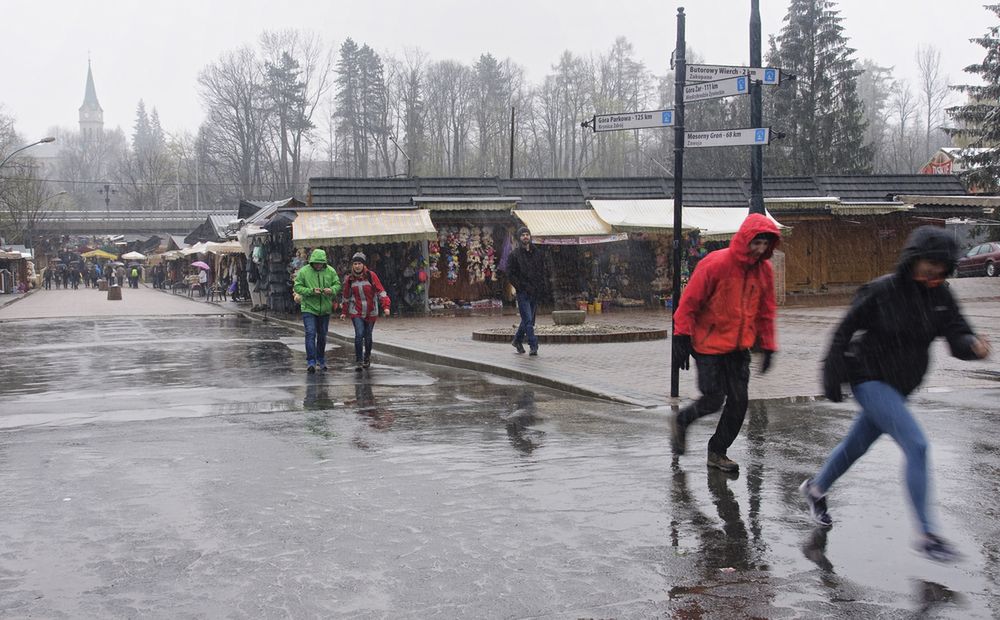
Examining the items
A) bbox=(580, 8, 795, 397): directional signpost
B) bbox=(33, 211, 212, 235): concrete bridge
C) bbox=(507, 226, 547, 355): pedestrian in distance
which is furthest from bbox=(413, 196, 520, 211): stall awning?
bbox=(33, 211, 212, 235): concrete bridge

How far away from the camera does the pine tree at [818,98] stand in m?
50.4

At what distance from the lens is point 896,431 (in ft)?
15.5

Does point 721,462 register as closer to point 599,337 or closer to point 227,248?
point 599,337

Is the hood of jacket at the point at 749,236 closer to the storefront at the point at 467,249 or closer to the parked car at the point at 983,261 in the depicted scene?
the storefront at the point at 467,249

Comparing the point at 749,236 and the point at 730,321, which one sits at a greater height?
the point at 749,236

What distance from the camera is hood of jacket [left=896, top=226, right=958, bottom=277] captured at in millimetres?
4641

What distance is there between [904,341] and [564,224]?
72.9ft

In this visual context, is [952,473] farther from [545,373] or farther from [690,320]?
[545,373]

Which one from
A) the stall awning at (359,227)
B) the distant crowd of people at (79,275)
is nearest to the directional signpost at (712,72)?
the stall awning at (359,227)

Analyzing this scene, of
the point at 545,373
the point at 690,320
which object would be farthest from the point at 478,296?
the point at 690,320

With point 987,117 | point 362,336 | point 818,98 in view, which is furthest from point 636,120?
point 818,98

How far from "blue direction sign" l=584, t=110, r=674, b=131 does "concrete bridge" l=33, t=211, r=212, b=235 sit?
73.1 metres

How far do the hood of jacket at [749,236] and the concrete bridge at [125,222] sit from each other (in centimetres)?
7789

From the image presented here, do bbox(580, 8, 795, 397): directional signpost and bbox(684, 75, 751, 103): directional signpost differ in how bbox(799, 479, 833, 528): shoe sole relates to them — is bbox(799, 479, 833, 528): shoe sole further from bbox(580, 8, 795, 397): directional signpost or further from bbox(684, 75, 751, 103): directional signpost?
bbox(684, 75, 751, 103): directional signpost
